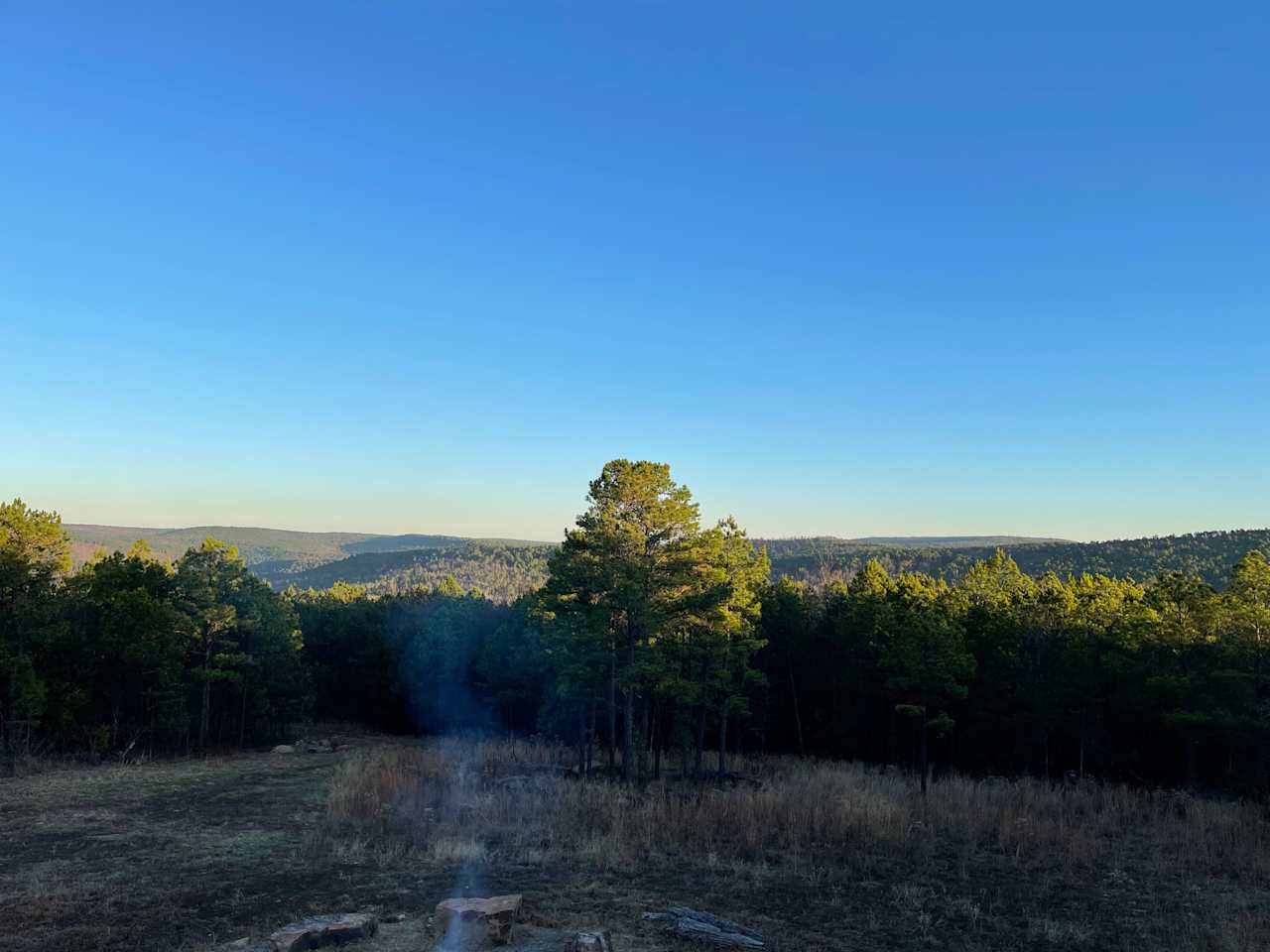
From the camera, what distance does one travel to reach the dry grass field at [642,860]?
12148 millimetres

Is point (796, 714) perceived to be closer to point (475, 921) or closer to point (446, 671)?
point (446, 671)

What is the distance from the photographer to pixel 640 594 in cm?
2909

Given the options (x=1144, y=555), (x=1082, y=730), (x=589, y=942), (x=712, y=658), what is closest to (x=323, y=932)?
(x=589, y=942)

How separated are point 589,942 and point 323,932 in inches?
148

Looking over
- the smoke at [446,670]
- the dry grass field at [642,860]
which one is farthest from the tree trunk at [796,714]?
the smoke at [446,670]

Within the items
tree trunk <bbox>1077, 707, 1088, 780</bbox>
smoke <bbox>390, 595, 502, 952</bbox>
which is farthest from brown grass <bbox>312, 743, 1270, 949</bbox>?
smoke <bbox>390, 595, 502, 952</bbox>

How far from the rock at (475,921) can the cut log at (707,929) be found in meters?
2.53

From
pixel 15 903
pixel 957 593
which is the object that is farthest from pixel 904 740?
pixel 15 903

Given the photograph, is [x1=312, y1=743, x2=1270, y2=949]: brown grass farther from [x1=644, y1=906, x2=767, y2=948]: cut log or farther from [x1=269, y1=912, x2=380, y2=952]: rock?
[x1=269, y1=912, x2=380, y2=952]: rock

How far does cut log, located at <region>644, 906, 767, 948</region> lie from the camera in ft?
35.9

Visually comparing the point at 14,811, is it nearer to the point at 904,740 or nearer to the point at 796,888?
the point at 796,888

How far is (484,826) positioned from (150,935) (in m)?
9.67

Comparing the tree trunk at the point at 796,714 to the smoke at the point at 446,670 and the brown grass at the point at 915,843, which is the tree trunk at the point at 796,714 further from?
the smoke at the point at 446,670

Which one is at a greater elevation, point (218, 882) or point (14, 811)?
point (218, 882)
